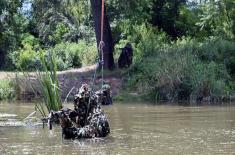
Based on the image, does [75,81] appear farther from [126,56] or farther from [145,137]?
[145,137]

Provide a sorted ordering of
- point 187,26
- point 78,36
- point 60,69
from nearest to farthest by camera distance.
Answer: point 60,69, point 187,26, point 78,36

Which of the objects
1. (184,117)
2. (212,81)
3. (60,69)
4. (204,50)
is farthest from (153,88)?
(60,69)

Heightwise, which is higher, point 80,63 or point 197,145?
point 80,63

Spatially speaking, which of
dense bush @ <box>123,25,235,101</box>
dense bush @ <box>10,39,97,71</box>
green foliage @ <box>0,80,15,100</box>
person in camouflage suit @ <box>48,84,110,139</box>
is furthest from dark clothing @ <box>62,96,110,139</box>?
dense bush @ <box>10,39,97,71</box>

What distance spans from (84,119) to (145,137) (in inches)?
58.6

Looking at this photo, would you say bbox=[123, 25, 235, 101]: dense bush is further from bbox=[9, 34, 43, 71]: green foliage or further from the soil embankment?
bbox=[9, 34, 43, 71]: green foliage

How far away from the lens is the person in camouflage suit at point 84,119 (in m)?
13.2

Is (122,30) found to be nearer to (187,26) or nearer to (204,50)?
(187,26)

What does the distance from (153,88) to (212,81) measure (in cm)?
260

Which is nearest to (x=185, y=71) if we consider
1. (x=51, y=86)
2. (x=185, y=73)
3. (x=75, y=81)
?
(x=185, y=73)

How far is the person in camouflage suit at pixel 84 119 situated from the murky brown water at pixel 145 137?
0.96ft

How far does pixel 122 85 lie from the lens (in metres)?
28.2

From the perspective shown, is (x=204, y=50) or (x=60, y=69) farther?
(x=60, y=69)

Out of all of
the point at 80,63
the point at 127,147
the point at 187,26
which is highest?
the point at 187,26
